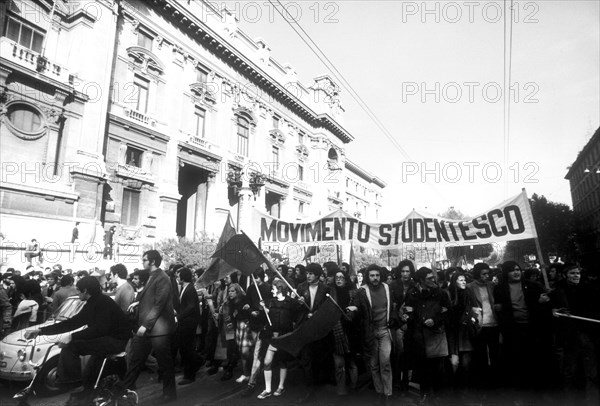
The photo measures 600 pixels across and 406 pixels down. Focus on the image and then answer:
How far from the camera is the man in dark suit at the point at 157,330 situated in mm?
4762

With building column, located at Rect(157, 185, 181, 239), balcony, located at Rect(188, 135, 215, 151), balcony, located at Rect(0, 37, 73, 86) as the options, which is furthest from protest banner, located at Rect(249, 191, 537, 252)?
balcony, located at Rect(188, 135, 215, 151)

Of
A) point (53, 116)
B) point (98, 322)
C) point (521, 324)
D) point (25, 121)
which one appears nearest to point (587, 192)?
point (521, 324)

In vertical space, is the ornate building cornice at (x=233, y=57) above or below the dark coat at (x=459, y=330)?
above

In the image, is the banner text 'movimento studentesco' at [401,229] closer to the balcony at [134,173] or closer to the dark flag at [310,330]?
the dark flag at [310,330]

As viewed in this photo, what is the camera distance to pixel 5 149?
14.8m

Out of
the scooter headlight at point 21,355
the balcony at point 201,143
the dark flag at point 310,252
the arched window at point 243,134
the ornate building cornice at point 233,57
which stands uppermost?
the ornate building cornice at point 233,57

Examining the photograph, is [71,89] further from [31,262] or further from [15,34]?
[31,262]

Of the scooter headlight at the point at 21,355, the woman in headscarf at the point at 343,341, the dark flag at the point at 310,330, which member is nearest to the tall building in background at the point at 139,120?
the scooter headlight at the point at 21,355

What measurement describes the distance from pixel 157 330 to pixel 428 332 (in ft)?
11.9

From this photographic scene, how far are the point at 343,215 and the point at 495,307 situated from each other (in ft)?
13.9

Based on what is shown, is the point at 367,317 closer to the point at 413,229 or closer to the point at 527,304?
the point at 527,304

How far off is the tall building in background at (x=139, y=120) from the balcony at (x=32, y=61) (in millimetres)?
45

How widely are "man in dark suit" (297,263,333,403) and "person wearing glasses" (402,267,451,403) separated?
123 cm

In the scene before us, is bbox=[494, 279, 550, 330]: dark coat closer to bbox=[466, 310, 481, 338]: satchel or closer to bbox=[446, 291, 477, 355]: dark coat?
bbox=[466, 310, 481, 338]: satchel
